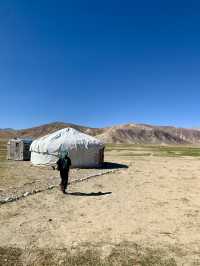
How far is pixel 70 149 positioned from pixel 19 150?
9.11 m

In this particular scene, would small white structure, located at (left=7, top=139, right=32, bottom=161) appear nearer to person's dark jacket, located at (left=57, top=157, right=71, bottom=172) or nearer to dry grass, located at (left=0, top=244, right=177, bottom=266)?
person's dark jacket, located at (left=57, top=157, right=71, bottom=172)

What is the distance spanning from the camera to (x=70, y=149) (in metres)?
27.2

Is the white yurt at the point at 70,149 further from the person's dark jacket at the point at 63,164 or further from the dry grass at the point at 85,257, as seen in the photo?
the dry grass at the point at 85,257

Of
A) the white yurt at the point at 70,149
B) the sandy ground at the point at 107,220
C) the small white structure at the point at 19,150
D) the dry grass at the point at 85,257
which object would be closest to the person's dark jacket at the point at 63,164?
the sandy ground at the point at 107,220

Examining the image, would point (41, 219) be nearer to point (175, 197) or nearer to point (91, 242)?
point (91, 242)

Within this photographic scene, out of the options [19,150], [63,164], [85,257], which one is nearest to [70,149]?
[19,150]

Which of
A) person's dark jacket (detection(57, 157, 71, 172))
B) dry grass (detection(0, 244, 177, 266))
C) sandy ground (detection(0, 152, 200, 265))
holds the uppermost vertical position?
person's dark jacket (detection(57, 157, 71, 172))

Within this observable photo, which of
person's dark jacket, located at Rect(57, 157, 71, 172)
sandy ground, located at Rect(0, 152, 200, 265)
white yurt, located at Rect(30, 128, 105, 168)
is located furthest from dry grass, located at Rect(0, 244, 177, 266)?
white yurt, located at Rect(30, 128, 105, 168)

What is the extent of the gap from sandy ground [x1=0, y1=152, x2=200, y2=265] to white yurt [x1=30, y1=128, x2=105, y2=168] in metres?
11.4

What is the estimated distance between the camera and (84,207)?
1196cm

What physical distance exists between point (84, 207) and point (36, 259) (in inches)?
202

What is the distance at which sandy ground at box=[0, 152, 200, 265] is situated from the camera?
8.05 metres

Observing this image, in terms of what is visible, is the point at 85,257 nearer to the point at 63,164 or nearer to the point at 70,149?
the point at 63,164

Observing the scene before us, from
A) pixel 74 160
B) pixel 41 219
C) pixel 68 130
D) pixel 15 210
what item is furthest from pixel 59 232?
pixel 68 130
